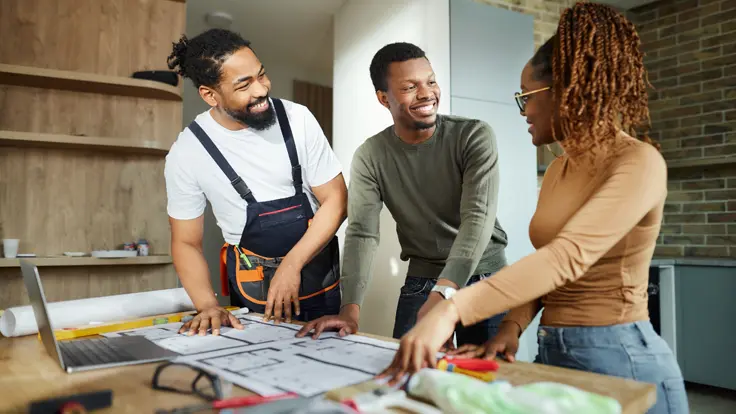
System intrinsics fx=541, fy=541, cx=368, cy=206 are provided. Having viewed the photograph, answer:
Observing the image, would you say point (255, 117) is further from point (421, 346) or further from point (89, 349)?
point (421, 346)

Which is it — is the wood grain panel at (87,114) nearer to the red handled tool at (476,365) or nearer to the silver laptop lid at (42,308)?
the silver laptop lid at (42,308)

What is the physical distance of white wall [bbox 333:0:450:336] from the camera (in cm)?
273

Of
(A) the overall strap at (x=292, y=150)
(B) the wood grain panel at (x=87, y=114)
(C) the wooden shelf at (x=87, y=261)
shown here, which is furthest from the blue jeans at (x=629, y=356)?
(B) the wood grain panel at (x=87, y=114)

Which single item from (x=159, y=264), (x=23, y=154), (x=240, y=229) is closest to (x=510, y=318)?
(x=240, y=229)

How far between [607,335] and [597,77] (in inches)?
18.4

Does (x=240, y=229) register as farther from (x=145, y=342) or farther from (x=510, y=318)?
(x=510, y=318)

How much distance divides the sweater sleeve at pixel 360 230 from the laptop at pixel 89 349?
538 mm

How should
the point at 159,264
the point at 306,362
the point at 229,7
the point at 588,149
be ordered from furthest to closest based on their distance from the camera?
the point at 229,7, the point at 159,264, the point at 588,149, the point at 306,362

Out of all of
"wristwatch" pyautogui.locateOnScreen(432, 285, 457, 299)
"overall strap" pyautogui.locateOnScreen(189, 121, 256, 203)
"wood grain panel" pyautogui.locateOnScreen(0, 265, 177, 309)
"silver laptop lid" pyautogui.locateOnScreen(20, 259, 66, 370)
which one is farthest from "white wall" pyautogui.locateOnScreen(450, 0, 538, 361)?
"silver laptop lid" pyautogui.locateOnScreen(20, 259, 66, 370)

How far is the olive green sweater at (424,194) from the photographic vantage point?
1.53 meters

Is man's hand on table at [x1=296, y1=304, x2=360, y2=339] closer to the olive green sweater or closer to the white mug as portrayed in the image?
the olive green sweater

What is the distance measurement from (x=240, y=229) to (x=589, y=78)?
1.10 metres

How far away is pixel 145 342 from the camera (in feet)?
3.65

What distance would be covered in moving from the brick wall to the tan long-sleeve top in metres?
3.00
